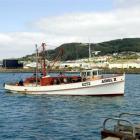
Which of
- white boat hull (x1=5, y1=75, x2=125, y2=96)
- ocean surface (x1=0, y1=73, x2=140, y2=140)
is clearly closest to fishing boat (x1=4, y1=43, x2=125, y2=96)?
white boat hull (x1=5, y1=75, x2=125, y2=96)

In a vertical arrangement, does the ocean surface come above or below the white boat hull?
below

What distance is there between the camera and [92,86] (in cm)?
6756

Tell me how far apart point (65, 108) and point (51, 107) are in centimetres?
261

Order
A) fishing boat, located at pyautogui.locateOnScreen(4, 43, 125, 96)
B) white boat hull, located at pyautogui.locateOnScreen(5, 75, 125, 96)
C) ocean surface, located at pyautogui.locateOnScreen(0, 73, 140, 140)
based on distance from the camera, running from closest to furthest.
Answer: ocean surface, located at pyautogui.locateOnScreen(0, 73, 140, 140)
white boat hull, located at pyautogui.locateOnScreen(5, 75, 125, 96)
fishing boat, located at pyautogui.locateOnScreen(4, 43, 125, 96)

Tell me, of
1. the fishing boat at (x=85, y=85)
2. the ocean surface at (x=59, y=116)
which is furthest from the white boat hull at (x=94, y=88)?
the ocean surface at (x=59, y=116)

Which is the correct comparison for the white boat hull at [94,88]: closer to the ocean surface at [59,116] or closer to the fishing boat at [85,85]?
the fishing boat at [85,85]

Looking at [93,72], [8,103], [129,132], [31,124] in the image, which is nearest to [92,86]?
[93,72]

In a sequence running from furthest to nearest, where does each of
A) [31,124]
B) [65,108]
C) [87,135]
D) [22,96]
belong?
[22,96] < [65,108] < [31,124] < [87,135]

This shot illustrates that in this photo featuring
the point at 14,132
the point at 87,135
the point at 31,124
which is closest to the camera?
the point at 87,135

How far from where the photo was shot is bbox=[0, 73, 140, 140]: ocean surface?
109 feet

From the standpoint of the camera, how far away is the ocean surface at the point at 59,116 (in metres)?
33.2

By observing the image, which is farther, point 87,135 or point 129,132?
point 87,135

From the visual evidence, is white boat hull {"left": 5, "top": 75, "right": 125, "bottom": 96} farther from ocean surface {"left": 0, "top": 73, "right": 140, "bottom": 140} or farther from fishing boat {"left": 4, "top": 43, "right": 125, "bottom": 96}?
ocean surface {"left": 0, "top": 73, "right": 140, "bottom": 140}

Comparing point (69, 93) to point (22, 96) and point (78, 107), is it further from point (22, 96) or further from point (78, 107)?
point (78, 107)
